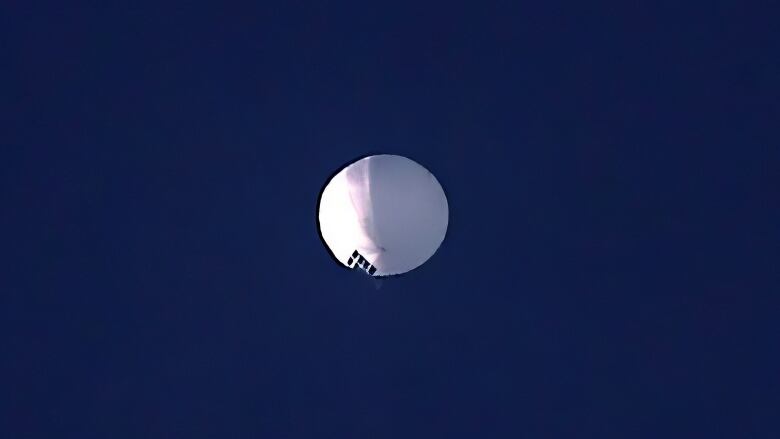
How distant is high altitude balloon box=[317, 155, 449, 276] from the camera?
2527mm

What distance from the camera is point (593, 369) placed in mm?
2602

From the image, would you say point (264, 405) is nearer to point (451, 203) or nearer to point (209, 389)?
point (209, 389)

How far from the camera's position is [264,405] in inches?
98.5

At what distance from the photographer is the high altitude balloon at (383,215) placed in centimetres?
253

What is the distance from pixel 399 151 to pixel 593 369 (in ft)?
2.39

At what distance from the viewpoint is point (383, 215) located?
8.26 ft

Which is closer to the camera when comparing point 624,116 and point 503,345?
point 503,345

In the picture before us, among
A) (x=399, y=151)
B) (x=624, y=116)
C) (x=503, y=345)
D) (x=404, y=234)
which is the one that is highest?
(x=624, y=116)

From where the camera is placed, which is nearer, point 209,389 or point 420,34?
point 209,389

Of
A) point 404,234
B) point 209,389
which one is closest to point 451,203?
point 404,234

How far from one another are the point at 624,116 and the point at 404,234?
69 cm

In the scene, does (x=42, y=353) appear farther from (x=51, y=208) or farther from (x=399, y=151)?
(x=399, y=151)

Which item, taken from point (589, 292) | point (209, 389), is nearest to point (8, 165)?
point (209, 389)

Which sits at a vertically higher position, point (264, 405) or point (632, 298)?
point (632, 298)
